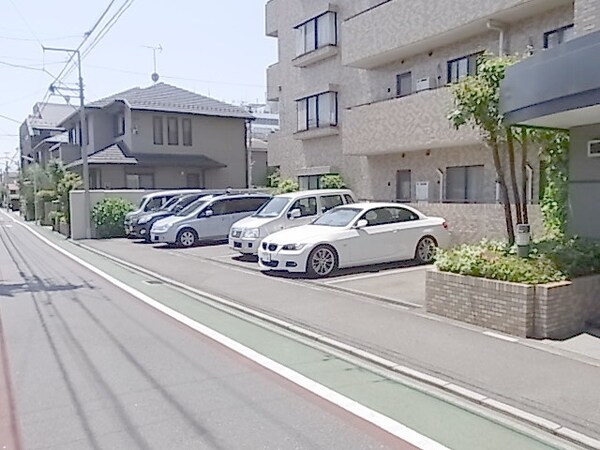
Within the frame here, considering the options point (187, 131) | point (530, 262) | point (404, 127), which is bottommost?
point (530, 262)

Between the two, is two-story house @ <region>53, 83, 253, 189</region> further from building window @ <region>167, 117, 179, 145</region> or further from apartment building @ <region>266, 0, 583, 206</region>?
apartment building @ <region>266, 0, 583, 206</region>

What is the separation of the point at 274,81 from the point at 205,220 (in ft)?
35.5

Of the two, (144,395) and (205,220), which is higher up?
(205,220)

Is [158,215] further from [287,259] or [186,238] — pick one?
[287,259]

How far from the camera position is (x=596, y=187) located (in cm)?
862

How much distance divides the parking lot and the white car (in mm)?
248

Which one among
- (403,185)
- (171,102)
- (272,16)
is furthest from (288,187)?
(171,102)

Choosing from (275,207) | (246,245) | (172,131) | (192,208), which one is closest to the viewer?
(246,245)

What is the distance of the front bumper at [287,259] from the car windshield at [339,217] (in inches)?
46.5

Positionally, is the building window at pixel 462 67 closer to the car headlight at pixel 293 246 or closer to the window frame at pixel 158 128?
the car headlight at pixel 293 246

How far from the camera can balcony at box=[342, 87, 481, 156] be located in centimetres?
1373

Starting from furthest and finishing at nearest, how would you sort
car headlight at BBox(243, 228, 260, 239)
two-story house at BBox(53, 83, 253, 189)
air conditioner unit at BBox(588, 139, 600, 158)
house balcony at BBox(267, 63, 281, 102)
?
two-story house at BBox(53, 83, 253, 189), house balcony at BBox(267, 63, 281, 102), car headlight at BBox(243, 228, 260, 239), air conditioner unit at BBox(588, 139, 600, 158)

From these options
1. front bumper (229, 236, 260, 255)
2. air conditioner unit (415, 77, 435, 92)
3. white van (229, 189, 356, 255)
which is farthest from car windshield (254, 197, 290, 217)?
air conditioner unit (415, 77, 435, 92)

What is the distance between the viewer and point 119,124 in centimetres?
3234
